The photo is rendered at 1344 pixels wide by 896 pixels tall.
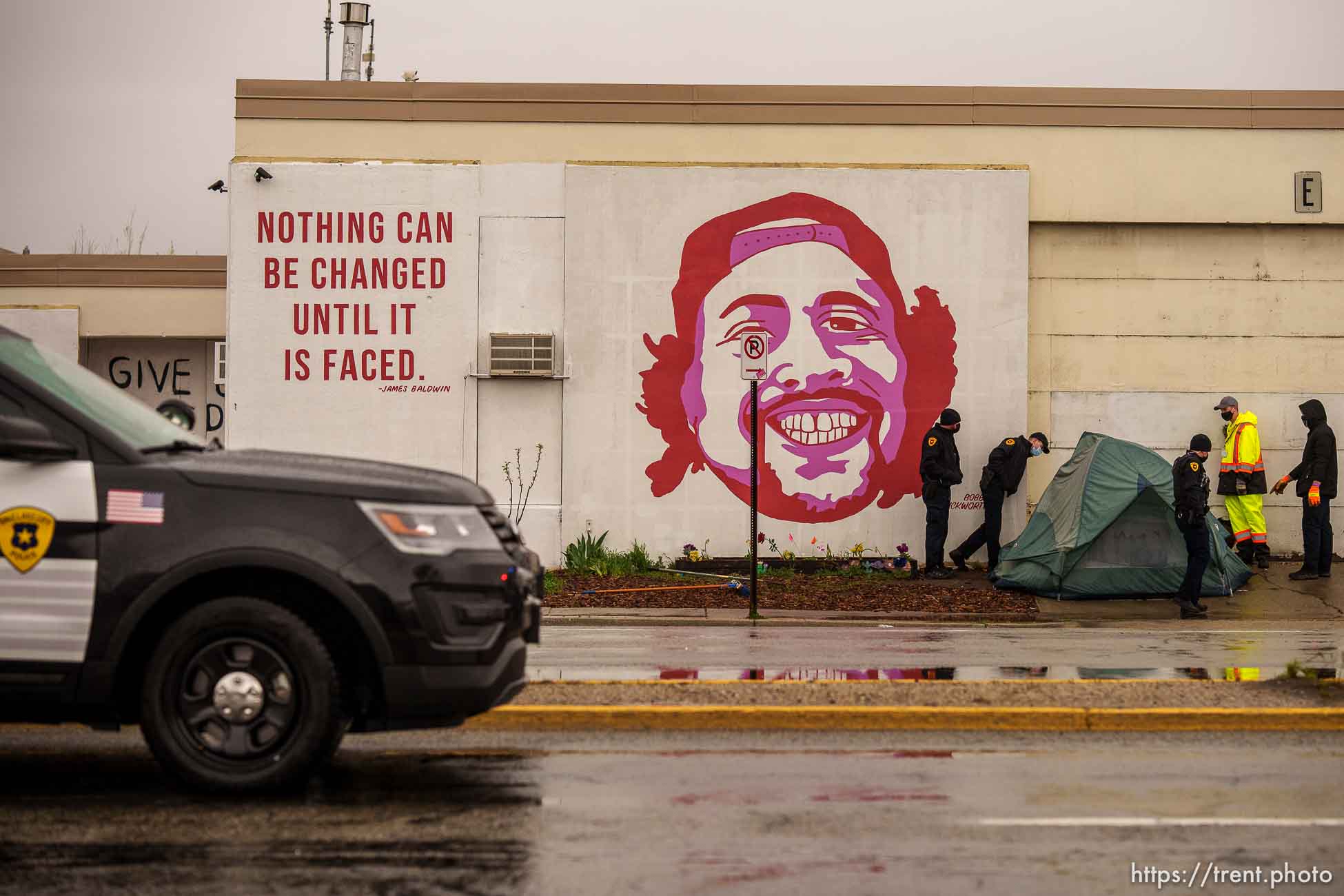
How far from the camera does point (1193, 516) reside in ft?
52.7

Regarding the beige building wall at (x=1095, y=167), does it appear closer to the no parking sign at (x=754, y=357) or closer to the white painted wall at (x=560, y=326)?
the white painted wall at (x=560, y=326)

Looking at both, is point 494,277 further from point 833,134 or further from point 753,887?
point 753,887

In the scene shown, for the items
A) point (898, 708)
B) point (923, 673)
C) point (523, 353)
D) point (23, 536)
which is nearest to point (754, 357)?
point (523, 353)

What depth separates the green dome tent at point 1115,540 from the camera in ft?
57.4

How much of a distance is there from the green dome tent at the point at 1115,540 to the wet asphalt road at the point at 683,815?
9750mm

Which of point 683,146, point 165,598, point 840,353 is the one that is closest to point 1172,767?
point 165,598

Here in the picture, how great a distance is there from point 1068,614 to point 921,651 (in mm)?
4877

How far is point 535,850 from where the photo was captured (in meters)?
5.54

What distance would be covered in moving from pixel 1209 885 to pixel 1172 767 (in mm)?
1974

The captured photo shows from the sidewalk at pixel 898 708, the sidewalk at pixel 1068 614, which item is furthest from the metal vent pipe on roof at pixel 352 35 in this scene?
the sidewalk at pixel 898 708

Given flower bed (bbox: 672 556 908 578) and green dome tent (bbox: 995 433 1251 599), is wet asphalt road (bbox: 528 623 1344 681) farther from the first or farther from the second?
flower bed (bbox: 672 556 908 578)

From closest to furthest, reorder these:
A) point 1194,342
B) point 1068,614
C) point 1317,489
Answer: point 1068,614 < point 1317,489 < point 1194,342

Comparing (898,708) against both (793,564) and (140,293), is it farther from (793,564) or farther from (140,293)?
(140,293)

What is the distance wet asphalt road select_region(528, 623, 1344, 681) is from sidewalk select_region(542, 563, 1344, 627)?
53 cm
